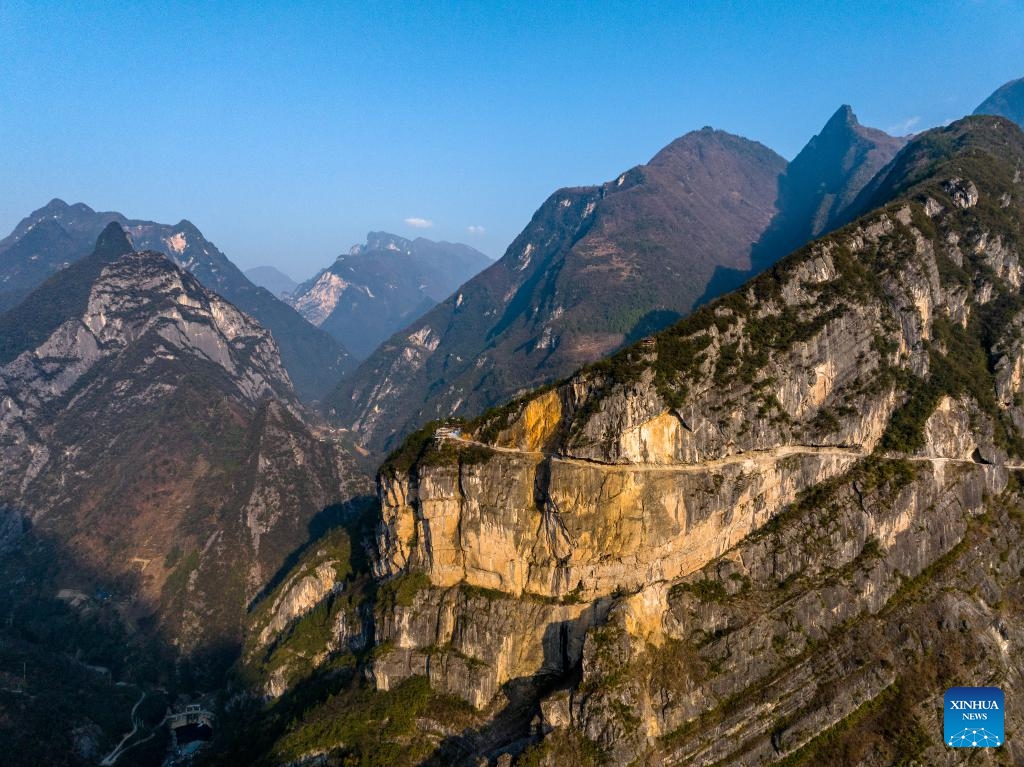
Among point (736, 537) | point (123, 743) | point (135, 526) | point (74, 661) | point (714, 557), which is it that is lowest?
point (123, 743)

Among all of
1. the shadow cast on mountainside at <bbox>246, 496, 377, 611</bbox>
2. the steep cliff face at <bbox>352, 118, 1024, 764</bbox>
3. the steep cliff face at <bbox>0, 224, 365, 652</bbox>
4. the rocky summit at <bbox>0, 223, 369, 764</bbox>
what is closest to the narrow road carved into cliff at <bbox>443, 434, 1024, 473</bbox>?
the steep cliff face at <bbox>352, 118, 1024, 764</bbox>

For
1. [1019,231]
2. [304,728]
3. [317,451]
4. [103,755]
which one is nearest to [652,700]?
[304,728]

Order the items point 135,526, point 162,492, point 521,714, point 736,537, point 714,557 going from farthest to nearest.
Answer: point 162,492, point 135,526, point 736,537, point 714,557, point 521,714

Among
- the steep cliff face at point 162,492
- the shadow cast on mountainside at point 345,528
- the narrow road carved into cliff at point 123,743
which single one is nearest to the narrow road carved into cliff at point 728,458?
the shadow cast on mountainside at point 345,528

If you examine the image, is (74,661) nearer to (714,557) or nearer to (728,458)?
(714,557)

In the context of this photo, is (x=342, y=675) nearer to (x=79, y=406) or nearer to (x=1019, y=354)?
(x=1019, y=354)

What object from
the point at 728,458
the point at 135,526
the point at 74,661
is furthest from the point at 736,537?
the point at 135,526
